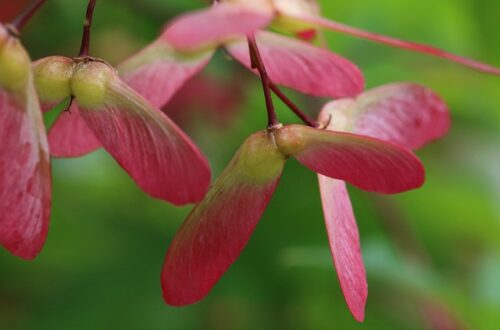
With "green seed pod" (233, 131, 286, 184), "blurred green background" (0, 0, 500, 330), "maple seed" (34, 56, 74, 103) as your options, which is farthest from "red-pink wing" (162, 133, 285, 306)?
"blurred green background" (0, 0, 500, 330)

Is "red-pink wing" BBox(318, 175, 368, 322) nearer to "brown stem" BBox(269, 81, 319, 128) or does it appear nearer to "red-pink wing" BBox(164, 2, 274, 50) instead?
"brown stem" BBox(269, 81, 319, 128)

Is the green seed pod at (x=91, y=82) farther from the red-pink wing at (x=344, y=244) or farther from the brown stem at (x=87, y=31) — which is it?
the red-pink wing at (x=344, y=244)

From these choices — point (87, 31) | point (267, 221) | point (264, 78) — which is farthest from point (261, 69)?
point (267, 221)

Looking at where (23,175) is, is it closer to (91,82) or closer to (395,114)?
(91,82)

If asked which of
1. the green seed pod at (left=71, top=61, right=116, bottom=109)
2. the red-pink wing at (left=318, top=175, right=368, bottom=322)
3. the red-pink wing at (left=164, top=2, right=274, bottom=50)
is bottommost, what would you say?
the red-pink wing at (left=318, top=175, right=368, bottom=322)

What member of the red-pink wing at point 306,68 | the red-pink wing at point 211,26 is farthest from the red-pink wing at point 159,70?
the red-pink wing at point 211,26

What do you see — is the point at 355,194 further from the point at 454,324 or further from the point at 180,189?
the point at 180,189
